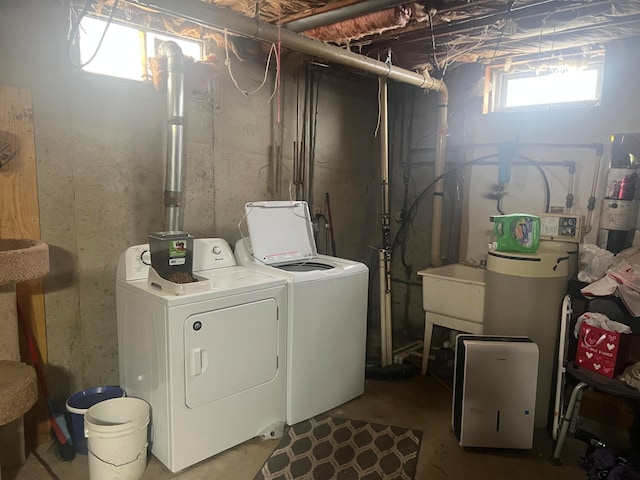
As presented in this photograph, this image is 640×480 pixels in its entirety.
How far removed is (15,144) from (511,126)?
3193mm

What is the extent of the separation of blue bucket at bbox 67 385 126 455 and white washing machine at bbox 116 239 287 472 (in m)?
0.08

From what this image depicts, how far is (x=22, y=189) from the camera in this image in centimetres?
210

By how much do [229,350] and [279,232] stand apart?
0.94 m

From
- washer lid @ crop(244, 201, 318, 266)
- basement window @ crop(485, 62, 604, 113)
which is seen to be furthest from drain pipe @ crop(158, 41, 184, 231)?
basement window @ crop(485, 62, 604, 113)

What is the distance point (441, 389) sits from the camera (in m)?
3.01

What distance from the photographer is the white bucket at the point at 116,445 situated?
192cm

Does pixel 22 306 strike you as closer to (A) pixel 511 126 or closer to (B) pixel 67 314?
(B) pixel 67 314

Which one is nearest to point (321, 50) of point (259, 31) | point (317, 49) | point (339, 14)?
point (317, 49)

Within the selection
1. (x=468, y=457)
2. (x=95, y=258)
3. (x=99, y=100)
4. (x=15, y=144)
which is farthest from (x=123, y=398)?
(x=468, y=457)

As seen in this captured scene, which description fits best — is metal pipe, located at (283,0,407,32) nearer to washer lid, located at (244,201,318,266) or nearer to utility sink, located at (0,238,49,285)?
washer lid, located at (244,201,318,266)

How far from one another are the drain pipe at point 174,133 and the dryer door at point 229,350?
0.70 m

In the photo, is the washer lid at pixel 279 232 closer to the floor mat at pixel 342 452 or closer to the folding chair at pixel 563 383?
the floor mat at pixel 342 452

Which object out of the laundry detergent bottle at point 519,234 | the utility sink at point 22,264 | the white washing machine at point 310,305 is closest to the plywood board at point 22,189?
the utility sink at point 22,264

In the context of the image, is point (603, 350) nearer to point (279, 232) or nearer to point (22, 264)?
point (279, 232)
